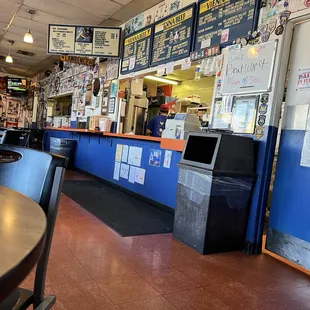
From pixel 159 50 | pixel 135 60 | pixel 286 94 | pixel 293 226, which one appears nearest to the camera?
pixel 293 226

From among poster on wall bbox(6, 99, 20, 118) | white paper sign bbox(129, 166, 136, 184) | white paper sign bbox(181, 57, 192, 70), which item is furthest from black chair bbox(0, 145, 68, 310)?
poster on wall bbox(6, 99, 20, 118)

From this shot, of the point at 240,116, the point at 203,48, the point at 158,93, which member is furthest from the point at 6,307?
the point at 158,93

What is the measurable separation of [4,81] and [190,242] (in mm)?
12949

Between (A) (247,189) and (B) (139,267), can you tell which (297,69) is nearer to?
(A) (247,189)

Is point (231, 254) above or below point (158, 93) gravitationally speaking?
below

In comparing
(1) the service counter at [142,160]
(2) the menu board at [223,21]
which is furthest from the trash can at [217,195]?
(2) the menu board at [223,21]

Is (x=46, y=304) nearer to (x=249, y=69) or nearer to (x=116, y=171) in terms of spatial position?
(x=249, y=69)

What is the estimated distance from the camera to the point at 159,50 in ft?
15.8

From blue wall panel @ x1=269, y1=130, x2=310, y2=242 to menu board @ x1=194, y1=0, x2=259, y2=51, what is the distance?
1.31 m

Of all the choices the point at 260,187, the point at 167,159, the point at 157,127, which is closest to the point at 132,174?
the point at 167,159

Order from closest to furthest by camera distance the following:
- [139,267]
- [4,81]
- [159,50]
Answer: [139,267] → [159,50] → [4,81]

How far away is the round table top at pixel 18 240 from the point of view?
412 millimetres

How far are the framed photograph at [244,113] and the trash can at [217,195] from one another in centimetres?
26

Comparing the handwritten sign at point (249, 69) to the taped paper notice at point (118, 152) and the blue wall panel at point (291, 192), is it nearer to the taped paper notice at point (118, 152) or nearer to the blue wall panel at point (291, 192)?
the blue wall panel at point (291, 192)
